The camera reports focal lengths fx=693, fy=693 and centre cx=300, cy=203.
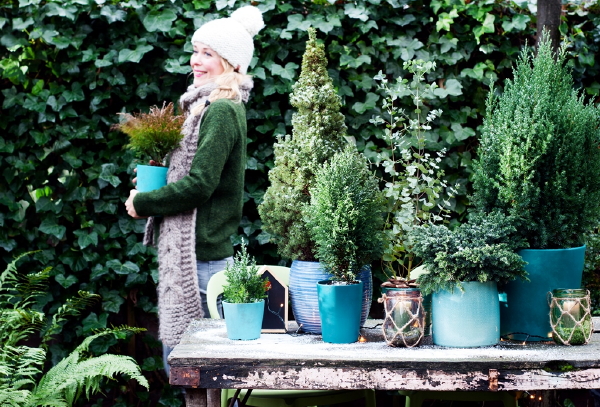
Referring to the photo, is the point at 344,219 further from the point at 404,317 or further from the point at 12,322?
the point at 12,322

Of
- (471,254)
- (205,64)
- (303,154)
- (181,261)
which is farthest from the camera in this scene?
(205,64)


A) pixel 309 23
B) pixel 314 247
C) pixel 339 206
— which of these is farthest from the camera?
pixel 309 23

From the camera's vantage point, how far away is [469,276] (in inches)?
68.0

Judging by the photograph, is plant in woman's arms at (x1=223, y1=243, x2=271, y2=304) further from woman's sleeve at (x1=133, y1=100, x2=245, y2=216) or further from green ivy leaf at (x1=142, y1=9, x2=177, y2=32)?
green ivy leaf at (x1=142, y1=9, x2=177, y2=32)

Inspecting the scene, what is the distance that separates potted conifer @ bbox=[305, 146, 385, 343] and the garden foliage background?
1.67 m

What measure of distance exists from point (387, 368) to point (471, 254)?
13.9 inches

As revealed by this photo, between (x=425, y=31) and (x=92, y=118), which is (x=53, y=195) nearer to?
(x=92, y=118)

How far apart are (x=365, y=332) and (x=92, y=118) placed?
7.03 feet

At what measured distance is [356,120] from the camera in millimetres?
3514

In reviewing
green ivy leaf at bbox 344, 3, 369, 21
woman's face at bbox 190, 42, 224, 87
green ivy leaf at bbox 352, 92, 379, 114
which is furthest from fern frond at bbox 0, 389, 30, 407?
green ivy leaf at bbox 344, 3, 369, 21

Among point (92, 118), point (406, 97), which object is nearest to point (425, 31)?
point (406, 97)

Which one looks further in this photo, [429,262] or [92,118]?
[92,118]

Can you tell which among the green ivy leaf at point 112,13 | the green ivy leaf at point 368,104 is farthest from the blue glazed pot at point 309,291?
the green ivy leaf at point 112,13

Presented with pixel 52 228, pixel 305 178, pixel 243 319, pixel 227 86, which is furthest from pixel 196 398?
pixel 52 228
